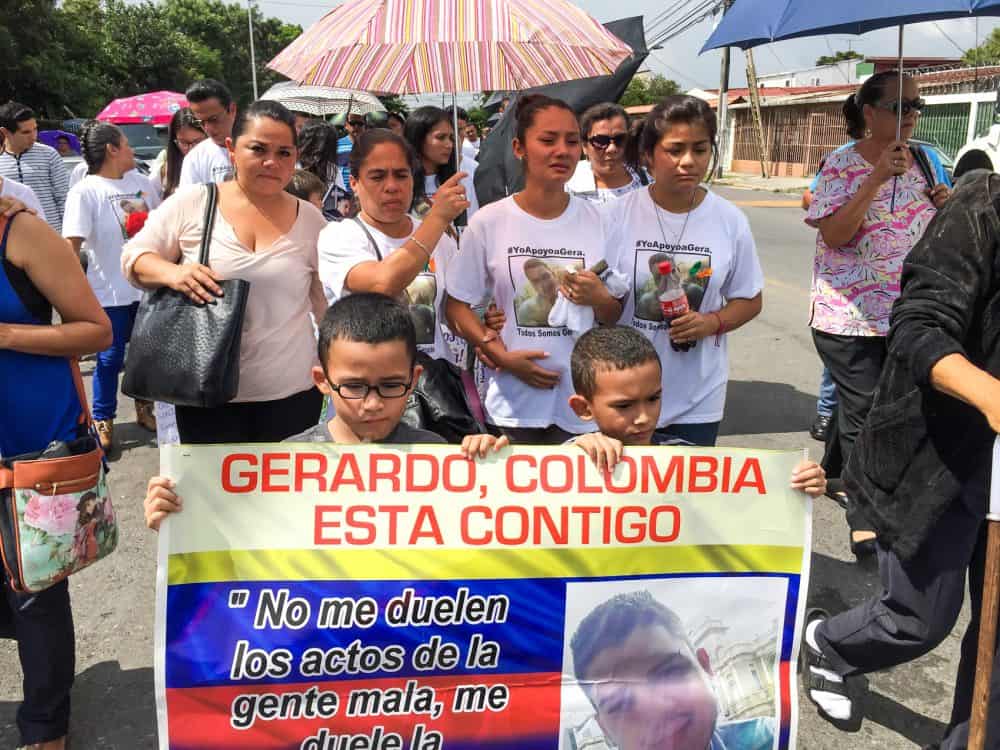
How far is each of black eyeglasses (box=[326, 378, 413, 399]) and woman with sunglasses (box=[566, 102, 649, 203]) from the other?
271 centimetres

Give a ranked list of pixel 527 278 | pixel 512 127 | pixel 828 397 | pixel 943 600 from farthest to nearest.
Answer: pixel 512 127
pixel 828 397
pixel 527 278
pixel 943 600

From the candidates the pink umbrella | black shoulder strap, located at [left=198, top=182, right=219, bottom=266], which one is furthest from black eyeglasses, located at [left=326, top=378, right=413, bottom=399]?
the pink umbrella

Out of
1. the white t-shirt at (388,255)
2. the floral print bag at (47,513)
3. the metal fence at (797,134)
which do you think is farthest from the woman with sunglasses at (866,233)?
the metal fence at (797,134)

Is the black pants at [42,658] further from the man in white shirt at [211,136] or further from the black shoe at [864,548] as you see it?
the man in white shirt at [211,136]

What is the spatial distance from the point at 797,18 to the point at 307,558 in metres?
3.13

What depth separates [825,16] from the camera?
12.3 feet

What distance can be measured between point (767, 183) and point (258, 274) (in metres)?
31.9

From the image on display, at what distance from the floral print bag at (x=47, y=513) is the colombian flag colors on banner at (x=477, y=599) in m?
0.62

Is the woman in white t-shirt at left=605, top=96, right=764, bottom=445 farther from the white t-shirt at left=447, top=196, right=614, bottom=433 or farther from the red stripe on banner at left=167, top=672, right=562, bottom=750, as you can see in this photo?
the red stripe on banner at left=167, top=672, right=562, bottom=750

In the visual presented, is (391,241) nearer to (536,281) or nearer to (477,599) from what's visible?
(536,281)

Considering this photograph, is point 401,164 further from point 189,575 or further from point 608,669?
point 608,669

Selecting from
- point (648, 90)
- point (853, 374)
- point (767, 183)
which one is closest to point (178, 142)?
point (853, 374)

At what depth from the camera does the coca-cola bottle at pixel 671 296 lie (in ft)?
9.85

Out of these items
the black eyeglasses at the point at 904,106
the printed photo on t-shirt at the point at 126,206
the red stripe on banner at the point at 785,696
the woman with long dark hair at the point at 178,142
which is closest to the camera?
the red stripe on banner at the point at 785,696
